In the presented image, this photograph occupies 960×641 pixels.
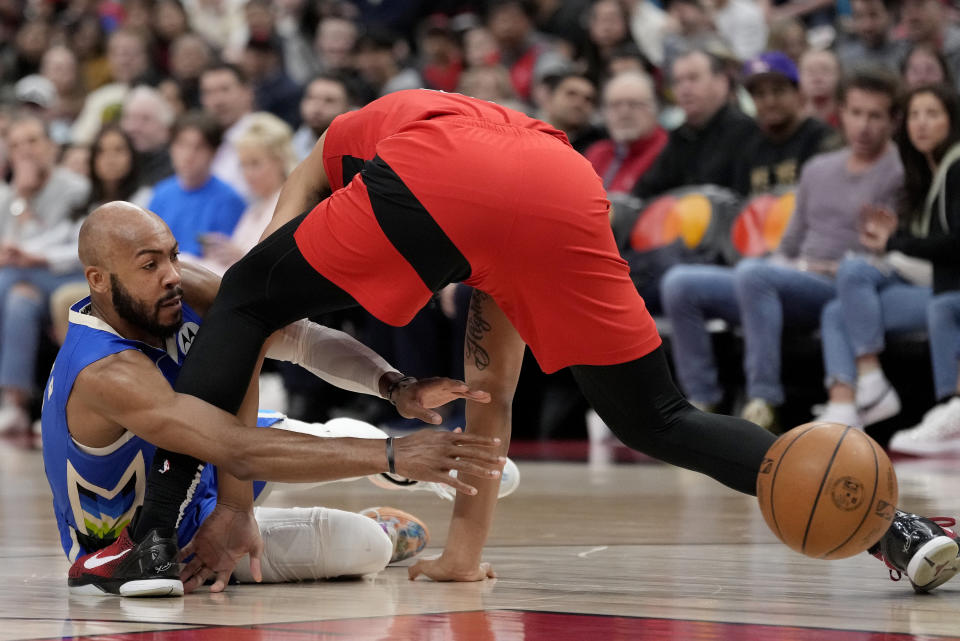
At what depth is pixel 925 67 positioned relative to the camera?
25.7 ft

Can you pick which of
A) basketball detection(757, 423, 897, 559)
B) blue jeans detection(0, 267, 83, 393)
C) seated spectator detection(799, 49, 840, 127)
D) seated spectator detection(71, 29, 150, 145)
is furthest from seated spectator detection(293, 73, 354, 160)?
basketball detection(757, 423, 897, 559)

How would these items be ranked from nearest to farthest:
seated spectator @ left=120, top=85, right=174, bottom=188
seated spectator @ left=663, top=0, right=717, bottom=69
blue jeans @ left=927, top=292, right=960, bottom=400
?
blue jeans @ left=927, top=292, right=960, bottom=400
seated spectator @ left=663, top=0, right=717, bottom=69
seated spectator @ left=120, top=85, right=174, bottom=188

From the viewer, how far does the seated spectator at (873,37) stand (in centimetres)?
876

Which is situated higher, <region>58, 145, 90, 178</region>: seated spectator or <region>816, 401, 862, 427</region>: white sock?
<region>58, 145, 90, 178</region>: seated spectator

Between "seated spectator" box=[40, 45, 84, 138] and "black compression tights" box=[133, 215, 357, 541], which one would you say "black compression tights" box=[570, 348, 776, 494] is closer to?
"black compression tights" box=[133, 215, 357, 541]

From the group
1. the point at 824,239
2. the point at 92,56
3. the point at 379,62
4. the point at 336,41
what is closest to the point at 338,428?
the point at 824,239

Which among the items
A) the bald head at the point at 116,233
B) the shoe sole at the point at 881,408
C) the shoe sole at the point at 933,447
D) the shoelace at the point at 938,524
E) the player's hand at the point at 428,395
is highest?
the bald head at the point at 116,233

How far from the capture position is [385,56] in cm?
1108

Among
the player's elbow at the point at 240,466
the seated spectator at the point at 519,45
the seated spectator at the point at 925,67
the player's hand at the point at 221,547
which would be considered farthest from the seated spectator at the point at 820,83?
the player's elbow at the point at 240,466

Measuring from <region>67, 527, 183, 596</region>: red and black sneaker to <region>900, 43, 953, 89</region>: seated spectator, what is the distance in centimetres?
560

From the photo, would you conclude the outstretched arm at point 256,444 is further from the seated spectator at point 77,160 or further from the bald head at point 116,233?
the seated spectator at point 77,160

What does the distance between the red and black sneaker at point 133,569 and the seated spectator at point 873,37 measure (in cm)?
640

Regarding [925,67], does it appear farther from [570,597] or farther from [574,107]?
[570,597]

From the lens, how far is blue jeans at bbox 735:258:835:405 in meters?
7.40
